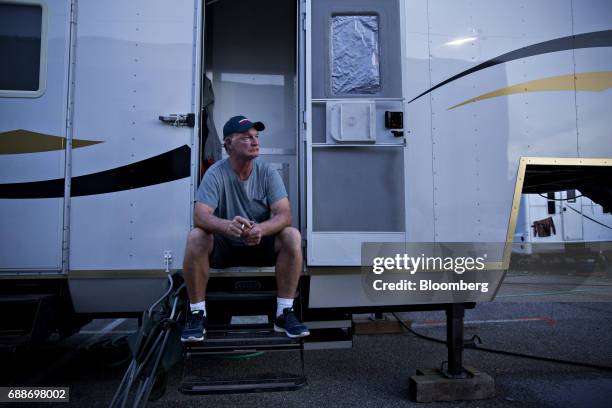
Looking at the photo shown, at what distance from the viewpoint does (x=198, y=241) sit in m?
2.54

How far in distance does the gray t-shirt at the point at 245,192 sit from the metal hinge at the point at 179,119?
0.34 meters

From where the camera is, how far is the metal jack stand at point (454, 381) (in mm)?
2930

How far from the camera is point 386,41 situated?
2.98m

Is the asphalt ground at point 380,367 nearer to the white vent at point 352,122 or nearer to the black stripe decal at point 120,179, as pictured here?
the black stripe decal at point 120,179

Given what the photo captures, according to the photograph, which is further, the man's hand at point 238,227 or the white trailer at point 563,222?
the white trailer at point 563,222

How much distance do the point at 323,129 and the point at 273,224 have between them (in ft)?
2.51

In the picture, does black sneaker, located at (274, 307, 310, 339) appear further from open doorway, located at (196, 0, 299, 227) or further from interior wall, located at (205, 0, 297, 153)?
interior wall, located at (205, 0, 297, 153)

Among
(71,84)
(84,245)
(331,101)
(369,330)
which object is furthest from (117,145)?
(369,330)

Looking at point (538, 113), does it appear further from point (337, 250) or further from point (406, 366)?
point (406, 366)

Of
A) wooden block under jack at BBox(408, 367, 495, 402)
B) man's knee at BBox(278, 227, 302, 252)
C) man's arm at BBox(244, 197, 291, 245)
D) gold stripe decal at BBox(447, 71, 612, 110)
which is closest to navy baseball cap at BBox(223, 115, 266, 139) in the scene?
man's arm at BBox(244, 197, 291, 245)

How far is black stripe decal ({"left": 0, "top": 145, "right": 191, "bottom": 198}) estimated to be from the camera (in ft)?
8.98

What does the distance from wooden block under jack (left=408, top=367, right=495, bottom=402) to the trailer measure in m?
0.21

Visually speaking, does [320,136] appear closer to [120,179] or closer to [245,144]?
[245,144]

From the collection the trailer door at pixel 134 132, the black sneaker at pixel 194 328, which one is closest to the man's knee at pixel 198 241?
the trailer door at pixel 134 132
